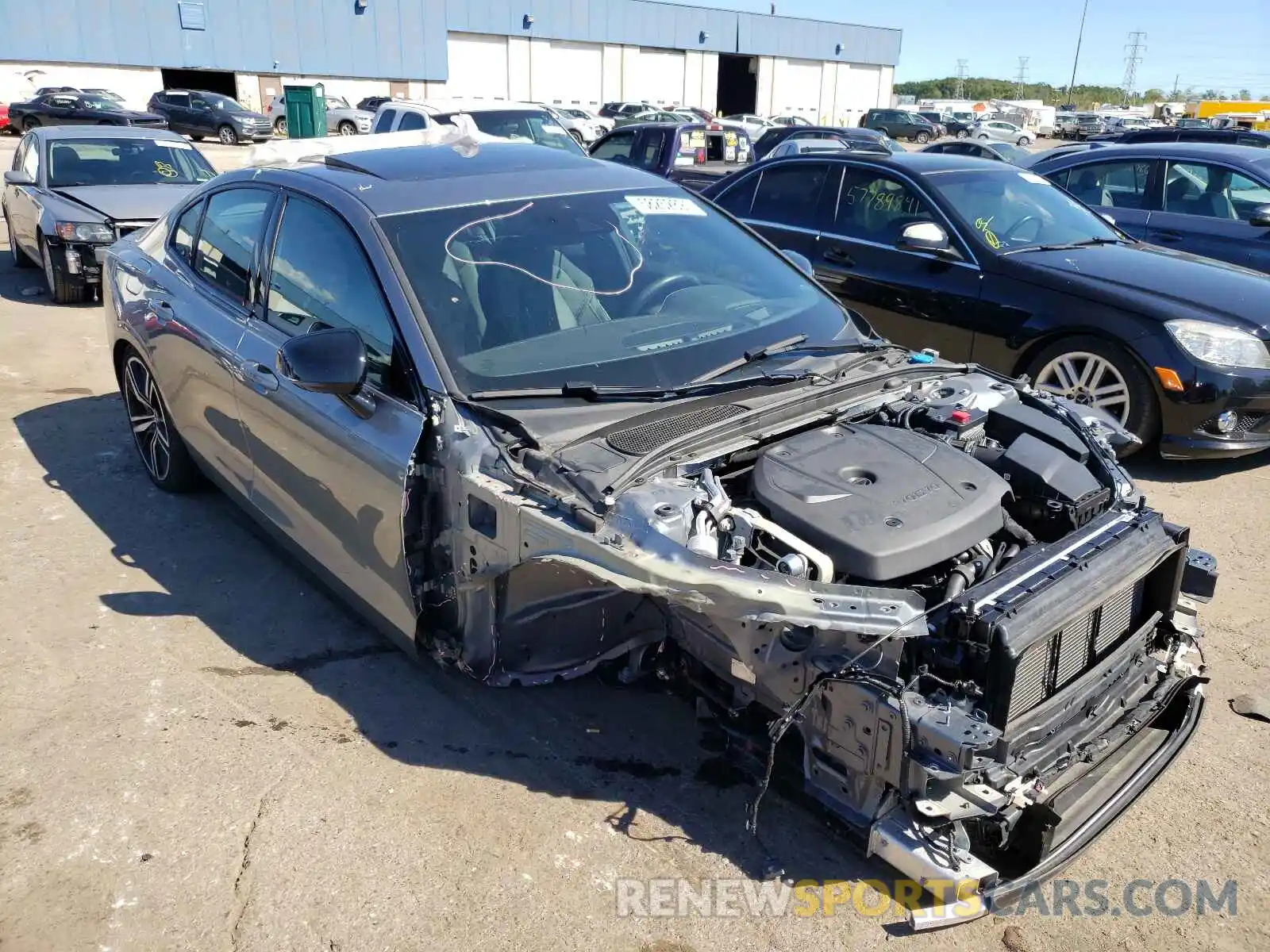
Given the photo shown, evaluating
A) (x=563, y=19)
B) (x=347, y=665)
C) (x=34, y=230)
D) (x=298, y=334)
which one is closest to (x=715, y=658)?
(x=347, y=665)

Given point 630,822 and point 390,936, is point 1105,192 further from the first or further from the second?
point 390,936

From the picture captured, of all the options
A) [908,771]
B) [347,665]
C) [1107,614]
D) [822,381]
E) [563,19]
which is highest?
[563,19]

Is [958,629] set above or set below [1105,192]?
below

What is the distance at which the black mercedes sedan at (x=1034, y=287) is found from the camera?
5.35 m

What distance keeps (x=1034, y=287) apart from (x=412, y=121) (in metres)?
9.83

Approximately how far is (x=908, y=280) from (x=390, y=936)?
512cm

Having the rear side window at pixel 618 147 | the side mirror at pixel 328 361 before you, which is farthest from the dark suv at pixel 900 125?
the side mirror at pixel 328 361

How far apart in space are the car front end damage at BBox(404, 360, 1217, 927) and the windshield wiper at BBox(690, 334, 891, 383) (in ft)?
0.49

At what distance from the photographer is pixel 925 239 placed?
19.9 ft

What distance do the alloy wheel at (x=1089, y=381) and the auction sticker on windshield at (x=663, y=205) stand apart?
8.09 feet

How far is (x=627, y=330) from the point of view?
3455 millimetres

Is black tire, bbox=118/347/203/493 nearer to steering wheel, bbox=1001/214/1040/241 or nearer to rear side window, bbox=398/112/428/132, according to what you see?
steering wheel, bbox=1001/214/1040/241

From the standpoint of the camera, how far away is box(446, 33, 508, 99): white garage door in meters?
46.2

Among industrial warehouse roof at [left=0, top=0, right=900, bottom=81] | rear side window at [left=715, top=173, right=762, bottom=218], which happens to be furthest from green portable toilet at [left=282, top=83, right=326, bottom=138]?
rear side window at [left=715, top=173, right=762, bottom=218]
